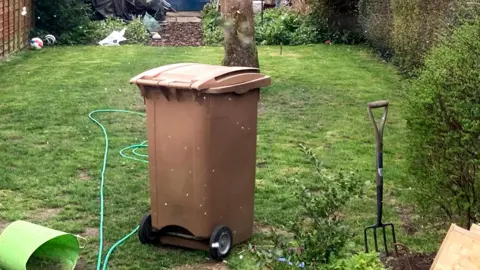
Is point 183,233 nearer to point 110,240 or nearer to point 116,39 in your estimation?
point 110,240

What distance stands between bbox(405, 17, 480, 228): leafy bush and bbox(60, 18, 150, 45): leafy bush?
14472 mm

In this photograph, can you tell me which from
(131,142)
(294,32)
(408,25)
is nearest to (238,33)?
(131,142)

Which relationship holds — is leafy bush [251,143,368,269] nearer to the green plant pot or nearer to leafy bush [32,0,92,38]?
the green plant pot

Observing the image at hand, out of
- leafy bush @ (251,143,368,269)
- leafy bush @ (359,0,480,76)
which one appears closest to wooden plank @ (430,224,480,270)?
leafy bush @ (251,143,368,269)

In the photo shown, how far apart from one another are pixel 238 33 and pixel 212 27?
9.45 metres

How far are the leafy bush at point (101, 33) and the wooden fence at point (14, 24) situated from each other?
3.93ft

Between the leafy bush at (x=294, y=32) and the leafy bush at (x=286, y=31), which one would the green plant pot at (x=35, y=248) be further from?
the leafy bush at (x=286, y=31)

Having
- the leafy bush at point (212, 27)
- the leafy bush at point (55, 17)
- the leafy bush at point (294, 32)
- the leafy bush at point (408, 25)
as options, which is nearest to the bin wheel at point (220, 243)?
the leafy bush at point (408, 25)

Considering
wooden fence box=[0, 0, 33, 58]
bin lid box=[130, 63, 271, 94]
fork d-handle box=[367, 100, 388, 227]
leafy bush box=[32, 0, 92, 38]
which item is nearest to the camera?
fork d-handle box=[367, 100, 388, 227]

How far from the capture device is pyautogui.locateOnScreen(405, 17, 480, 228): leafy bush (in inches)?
153

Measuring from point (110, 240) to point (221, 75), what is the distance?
146 cm

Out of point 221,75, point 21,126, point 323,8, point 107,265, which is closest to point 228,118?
point 221,75

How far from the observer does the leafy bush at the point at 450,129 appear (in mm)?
3895

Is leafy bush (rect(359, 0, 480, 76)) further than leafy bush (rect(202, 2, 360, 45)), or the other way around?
leafy bush (rect(202, 2, 360, 45))
